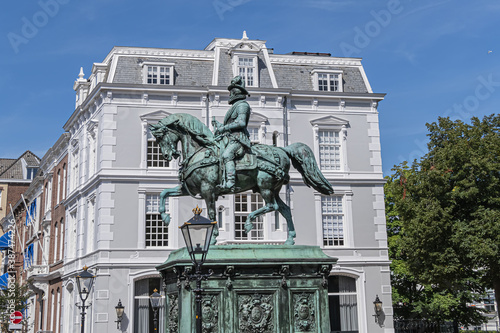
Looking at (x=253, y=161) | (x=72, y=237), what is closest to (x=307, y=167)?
(x=253, y=161)

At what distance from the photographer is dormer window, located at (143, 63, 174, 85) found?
3359cm

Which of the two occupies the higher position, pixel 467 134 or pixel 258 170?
pixel 467 134

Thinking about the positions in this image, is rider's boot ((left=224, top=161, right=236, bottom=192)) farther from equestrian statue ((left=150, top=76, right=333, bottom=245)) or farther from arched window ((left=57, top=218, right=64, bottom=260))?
arched window ((left=57, top=218, right=64, bottom=260))

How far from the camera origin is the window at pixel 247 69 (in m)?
34.2

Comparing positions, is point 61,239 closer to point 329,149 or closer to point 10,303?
point 10,303

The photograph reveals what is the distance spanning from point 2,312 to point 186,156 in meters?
35.3

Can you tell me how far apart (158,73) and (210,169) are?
73.6ft

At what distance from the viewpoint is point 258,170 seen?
12.5 m

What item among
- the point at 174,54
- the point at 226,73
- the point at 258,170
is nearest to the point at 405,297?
the point at 226,73

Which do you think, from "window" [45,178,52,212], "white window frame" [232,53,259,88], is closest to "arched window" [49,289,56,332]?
"window" [45,178,52,212]

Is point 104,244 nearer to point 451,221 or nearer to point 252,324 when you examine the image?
point 451,221

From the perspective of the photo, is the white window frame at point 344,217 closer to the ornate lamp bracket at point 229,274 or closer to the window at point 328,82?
the window at point 328,82

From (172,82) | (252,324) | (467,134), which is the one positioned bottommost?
(252,324)

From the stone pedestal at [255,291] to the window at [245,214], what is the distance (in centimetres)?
2034
